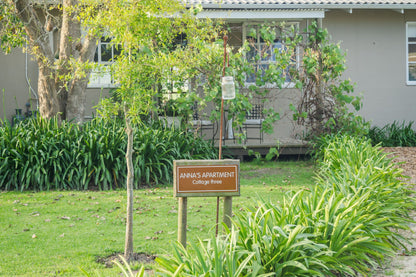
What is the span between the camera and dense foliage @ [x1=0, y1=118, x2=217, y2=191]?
9.53 m

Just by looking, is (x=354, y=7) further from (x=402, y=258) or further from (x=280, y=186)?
(x=402, y=258)

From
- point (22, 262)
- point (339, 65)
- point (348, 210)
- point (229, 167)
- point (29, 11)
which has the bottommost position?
point (22, 262)

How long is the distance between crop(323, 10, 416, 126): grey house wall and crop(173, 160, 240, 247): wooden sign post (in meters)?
11.3

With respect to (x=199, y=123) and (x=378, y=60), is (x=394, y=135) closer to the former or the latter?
(x=378, y=60)

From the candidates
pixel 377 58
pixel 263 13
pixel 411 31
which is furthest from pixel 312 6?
pixel 411 31

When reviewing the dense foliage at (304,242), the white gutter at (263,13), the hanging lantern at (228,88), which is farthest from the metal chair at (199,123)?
the hanging lantern at (228,88)

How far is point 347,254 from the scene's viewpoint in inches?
199

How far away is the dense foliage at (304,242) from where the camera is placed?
416 centimetres

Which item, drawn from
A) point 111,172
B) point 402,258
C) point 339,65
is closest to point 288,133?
point 339,65

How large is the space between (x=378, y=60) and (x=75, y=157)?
9884 millimetres

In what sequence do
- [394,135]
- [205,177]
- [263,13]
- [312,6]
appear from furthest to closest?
[394,135], [312,6], [263,13], [205,177]

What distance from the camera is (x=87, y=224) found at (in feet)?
24.1

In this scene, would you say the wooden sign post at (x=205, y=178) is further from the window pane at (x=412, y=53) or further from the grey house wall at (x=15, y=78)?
the window pane at (x=412, y=53)

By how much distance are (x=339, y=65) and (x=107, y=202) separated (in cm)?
610
